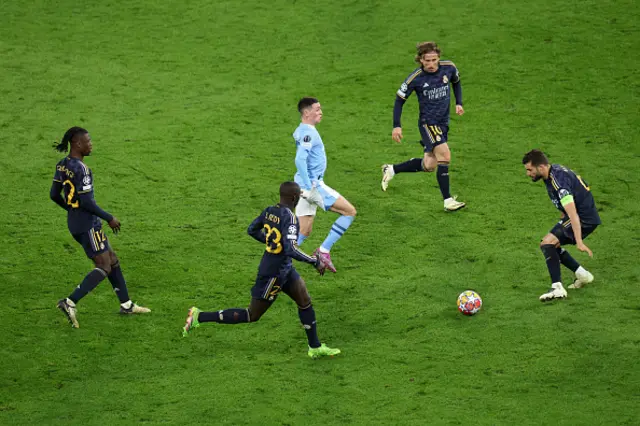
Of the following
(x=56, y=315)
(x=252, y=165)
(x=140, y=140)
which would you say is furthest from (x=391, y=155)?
(x=56, y=315)

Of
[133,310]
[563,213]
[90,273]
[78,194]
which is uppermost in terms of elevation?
[78,194]

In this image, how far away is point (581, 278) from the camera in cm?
1219

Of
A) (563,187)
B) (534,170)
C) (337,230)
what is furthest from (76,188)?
(563,187)

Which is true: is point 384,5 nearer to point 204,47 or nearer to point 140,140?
point 204,47

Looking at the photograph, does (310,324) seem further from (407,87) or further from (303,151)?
(407,87)

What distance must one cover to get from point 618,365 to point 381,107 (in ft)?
35.3

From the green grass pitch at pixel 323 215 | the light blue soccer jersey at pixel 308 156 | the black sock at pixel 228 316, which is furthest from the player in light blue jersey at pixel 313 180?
the black sock at pixel 228 316

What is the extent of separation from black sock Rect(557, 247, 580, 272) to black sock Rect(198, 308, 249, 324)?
4255 millimetres

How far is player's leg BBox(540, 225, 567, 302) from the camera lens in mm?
11789

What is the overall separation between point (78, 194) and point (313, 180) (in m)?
3.39

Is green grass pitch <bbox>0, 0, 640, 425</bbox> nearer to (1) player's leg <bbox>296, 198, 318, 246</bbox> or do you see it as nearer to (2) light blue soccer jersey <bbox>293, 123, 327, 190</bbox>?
(1) player's leg <bbox>296, 198, 318, 246</bbox>

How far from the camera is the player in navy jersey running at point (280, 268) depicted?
33.8ft

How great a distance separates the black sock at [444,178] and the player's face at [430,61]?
1607mm

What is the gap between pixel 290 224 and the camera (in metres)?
10.3
